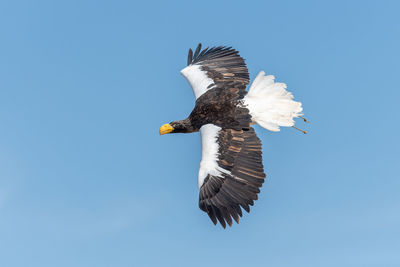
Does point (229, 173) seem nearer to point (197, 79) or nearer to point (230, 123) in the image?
point (230, 123)

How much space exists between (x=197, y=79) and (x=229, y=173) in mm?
3430

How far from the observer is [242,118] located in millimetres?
12484

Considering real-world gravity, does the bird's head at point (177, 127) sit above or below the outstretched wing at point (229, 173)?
above

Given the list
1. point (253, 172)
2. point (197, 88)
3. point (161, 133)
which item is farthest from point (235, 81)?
point (253, 172)

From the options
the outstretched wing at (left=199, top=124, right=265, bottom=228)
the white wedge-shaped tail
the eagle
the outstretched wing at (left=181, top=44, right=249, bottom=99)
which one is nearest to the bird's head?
the eagle

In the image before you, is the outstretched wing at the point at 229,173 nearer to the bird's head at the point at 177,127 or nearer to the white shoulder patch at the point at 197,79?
the bird's head at the point at 177,127

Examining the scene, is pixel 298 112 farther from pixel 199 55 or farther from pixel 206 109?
pixel 199 55

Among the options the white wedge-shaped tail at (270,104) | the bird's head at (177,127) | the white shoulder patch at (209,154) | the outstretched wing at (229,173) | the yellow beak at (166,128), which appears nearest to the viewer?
the outstretched wing at (229,173)

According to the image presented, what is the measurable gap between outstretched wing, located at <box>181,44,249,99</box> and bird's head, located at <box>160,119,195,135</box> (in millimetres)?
842

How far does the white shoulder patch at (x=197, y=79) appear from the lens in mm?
13930

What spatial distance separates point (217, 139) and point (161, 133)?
2.18 m

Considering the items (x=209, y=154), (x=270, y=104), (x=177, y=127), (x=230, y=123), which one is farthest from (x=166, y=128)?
(x=270, y=104)

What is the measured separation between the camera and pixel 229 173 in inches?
458

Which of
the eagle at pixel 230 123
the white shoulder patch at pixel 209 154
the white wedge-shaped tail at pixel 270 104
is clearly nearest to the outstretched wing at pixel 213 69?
the eagle at pixel 230 123
